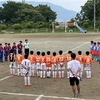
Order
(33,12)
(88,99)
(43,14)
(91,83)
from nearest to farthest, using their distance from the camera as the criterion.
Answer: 1. (88,99)
2. (91,83)
3. (33,12)
4. (43,14)

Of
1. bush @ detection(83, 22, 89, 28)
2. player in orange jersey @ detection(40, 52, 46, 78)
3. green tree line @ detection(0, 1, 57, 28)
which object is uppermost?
green tree line @ detection(0, 1, 57, 28)

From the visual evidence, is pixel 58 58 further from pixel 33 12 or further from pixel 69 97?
pixel 33 12

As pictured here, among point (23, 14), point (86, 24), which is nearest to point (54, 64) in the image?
point (86, 24)

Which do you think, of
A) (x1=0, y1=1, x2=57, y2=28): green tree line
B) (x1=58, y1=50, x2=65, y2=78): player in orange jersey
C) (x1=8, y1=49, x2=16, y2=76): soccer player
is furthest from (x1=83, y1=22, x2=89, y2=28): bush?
(x1=58, y1=50, x2=65, y2=78): player in orange jersey

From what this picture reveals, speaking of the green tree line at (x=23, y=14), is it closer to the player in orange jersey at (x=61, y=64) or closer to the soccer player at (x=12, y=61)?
the soccer player at (x=12, y=61)

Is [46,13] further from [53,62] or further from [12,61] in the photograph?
[53,62]

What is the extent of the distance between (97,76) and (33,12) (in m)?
70.5

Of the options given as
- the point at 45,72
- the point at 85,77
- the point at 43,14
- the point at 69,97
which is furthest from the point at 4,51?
the point at 43,14

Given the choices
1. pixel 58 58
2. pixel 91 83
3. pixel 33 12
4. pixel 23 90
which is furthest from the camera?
pixel 33 12

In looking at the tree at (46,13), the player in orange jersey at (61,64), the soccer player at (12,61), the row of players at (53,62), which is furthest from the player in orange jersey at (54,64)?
the tree at (46,13)

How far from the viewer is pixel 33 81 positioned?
1343cm

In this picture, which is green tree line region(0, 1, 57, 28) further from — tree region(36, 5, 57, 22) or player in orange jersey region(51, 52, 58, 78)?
player in orange jersey region(51, 52, 58, 78)

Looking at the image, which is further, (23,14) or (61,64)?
(23,14)

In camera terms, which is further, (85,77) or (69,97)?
(85,77)
